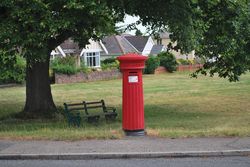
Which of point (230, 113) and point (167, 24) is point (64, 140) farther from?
point (230, 113)

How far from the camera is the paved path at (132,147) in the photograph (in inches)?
352

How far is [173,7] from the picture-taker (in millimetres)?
14758

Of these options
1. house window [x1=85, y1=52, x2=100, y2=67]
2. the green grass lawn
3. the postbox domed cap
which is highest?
house window [x1=85, y1=52, x2=100, y2=67]

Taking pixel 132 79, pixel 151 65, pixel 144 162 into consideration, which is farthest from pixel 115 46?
pixel 144 162

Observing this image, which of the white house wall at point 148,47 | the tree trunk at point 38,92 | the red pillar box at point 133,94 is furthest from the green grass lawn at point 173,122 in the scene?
the white house wall at point 148,47

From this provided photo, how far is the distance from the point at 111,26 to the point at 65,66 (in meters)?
35.0

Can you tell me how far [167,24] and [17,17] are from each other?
4.48 metres

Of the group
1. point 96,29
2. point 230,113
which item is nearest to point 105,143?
point 96,29

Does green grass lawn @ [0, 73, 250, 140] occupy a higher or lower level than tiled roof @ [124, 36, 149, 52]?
lower

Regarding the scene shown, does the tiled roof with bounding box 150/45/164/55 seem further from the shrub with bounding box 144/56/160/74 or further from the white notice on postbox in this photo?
the white notice on postbox

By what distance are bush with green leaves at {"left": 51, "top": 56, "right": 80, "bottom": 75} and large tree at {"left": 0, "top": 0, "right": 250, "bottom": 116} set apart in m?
29.2

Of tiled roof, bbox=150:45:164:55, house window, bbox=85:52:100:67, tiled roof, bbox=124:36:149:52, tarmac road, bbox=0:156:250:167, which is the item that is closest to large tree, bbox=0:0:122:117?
tarmac road, bbox=0:156:250:167

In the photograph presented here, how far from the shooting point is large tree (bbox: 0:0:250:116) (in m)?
13.1

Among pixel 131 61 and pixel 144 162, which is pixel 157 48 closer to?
pixel 131 61
